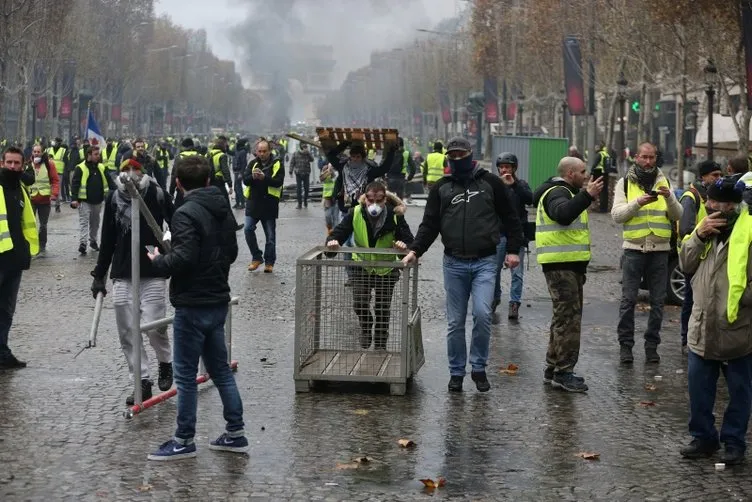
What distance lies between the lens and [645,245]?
11500mm

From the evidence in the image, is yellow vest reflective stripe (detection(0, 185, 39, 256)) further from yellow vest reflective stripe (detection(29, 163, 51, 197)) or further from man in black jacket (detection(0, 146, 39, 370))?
yellow vest reflective stripe (detection(29, 163, 51, 197))

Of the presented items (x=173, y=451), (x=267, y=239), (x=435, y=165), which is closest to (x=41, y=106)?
(x=435, y=165)

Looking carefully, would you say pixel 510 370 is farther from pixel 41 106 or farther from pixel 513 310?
pixel 41 106

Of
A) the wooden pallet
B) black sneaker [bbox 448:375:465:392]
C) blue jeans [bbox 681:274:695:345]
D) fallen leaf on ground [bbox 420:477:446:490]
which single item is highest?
the wooden pallet

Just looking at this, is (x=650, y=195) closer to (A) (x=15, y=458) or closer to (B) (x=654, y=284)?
(B) (x=654, y=284)

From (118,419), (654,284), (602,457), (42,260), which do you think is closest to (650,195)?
(654,284)

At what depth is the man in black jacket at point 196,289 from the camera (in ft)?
25.7

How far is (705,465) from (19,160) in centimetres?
598

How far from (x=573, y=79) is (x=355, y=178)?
26.6 metres

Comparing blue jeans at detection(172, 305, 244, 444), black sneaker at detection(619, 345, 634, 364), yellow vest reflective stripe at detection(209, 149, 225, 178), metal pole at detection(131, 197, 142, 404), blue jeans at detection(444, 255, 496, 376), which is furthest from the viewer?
yellow vest reflective stripe at detection(209, 149, 225, 178)

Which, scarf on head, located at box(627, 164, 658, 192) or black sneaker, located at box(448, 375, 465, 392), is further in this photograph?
scarf on head, located at box(627, 164, 658, 192)

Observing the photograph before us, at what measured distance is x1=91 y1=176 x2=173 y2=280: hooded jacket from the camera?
31.3 feet

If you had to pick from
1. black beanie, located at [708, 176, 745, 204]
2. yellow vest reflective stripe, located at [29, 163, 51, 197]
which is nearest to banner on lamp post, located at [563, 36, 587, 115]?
yellow vest reflective stripe, located at [29, 163, 51, 197]

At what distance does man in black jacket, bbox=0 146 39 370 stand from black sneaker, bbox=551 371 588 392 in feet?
13.3
